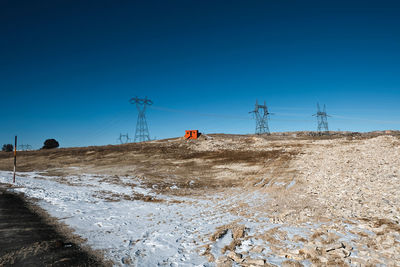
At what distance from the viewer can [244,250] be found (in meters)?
5.89

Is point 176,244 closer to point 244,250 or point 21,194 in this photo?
point 244,250

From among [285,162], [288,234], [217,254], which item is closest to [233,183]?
[285,162]

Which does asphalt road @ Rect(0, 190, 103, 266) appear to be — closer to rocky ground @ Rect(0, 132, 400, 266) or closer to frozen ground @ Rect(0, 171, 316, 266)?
frozen ground @ Rect(0, 171, 316, 266)

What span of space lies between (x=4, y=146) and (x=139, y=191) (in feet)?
274

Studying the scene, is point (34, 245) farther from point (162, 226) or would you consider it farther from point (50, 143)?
point (50, 143)

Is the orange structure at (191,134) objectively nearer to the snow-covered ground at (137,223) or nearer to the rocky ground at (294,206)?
the rocky ground at (294,206)

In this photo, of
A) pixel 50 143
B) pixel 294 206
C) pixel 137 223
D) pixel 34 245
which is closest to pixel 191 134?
pixel 294 206

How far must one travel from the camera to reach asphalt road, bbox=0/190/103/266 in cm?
511

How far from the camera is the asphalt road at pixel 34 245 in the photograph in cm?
511

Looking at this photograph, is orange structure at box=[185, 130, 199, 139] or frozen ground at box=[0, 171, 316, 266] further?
orange structure at box=[185, 130, 199, 139]

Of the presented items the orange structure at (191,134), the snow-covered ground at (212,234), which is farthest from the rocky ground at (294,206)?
the orange structure at (191,134)

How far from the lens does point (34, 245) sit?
5.82 metres

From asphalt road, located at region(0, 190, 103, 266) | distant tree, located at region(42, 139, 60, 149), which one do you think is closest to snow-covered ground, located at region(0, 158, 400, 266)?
asphalt road, located at region(0, 190, 103, 266)

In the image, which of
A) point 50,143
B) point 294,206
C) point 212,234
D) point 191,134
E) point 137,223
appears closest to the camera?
point 212,234
